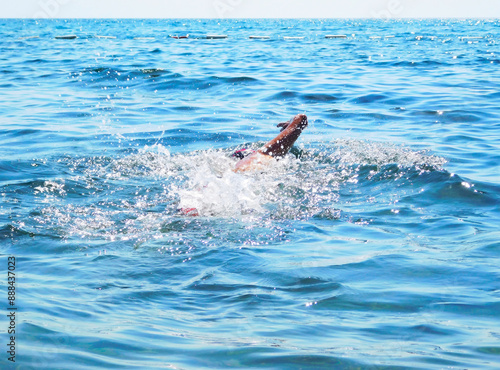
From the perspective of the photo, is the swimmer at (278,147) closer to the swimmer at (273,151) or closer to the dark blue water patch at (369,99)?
the swimmer at (273,151)

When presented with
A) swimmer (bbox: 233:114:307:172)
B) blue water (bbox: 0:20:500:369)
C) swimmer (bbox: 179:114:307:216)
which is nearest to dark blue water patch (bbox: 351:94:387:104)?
blue water (bbox: 0:20:500:369)

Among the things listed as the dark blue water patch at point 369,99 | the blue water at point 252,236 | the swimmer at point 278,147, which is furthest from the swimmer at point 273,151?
the dark blue water patch at point 369,99

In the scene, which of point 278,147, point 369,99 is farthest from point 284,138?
point 369,99

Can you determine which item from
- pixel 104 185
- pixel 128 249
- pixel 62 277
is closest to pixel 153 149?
pixel 104 185

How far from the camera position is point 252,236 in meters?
5.72

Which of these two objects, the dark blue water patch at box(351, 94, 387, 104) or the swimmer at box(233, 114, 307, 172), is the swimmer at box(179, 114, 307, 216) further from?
the dark blue water patch at box(351, 94, 387, 104)

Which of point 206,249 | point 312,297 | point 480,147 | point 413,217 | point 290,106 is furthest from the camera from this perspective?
point 290,106

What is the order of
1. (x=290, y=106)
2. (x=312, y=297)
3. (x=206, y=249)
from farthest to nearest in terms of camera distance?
(x=290, y=106), (x=206, y=249), (x=312, y=297)

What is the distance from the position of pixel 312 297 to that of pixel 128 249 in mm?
1791

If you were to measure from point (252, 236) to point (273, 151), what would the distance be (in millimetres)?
2709

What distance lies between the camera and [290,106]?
13.4 metres

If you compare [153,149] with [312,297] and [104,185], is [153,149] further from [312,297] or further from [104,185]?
[312,297]

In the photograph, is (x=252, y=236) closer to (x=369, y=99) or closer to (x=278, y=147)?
(x=278, y=147)

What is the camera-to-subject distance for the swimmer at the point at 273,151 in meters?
7.75
